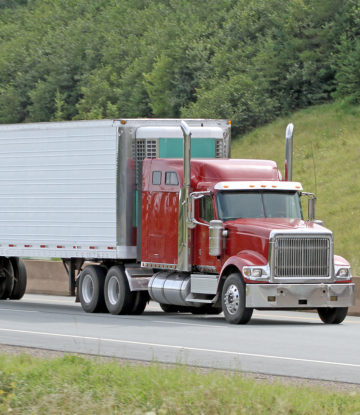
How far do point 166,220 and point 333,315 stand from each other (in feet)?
13.2

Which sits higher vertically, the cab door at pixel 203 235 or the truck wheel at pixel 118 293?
the cab door at pixel 203 235

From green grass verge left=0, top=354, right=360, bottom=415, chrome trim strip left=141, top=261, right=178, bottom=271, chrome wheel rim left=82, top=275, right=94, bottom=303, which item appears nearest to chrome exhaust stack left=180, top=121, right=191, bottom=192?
chrome trim strip left=141, top=261, right=178, bottom=271

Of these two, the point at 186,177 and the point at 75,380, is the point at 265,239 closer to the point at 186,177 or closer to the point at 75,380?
the point at 186,177

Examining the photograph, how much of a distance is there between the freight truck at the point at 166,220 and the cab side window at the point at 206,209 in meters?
0.03

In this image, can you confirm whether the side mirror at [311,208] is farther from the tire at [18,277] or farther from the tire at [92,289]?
the tire at [18,277]

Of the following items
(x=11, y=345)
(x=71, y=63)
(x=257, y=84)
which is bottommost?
(x=11, y=345)

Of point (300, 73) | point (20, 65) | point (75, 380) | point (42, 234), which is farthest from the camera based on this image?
point (20, 65)

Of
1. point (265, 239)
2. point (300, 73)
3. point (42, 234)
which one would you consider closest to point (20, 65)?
point (300, 73)

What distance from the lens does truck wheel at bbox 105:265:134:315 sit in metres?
19.7

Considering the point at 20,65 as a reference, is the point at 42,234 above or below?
below

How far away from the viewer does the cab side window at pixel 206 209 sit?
18.3 meters

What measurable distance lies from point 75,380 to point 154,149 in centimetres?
1121

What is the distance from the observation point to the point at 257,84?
55.9 meters

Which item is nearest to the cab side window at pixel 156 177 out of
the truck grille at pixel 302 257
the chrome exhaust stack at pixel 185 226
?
the chrome exhaust stack at pixel 185 226
